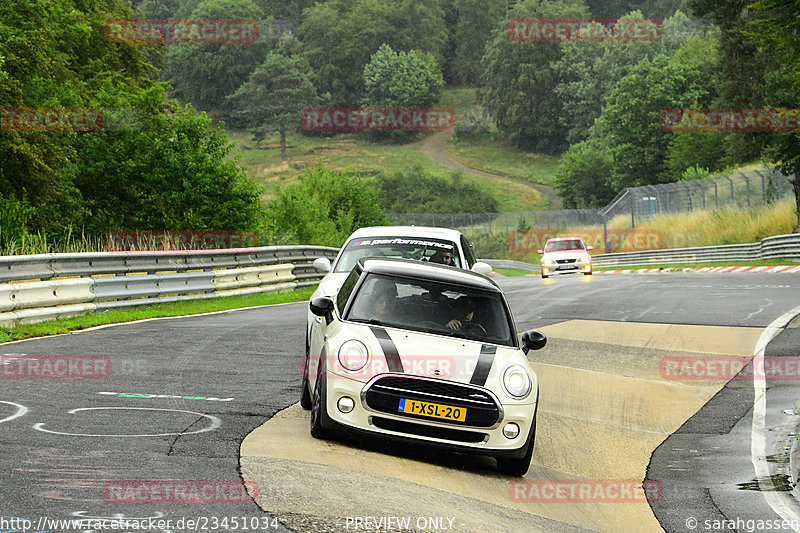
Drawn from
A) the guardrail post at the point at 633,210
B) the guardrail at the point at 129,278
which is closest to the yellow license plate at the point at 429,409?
the guardrail at the point at 129,278

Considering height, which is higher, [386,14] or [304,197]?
[386,14]

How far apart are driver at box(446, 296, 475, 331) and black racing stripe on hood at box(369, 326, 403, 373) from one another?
0.69 meters

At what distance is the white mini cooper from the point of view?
7.50 metres

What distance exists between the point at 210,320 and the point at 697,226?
3685 centimetres

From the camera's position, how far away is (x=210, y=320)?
17453 millimetres

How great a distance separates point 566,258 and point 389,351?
95.5ft

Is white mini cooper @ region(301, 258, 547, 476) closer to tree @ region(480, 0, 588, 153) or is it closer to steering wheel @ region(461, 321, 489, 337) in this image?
steering wheel @ region(461, 321, 489, 337)

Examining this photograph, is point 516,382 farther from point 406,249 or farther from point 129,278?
point 129,278

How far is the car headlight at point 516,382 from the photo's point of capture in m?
7.69

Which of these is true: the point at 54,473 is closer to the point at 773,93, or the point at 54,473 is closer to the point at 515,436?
the point at 515,436

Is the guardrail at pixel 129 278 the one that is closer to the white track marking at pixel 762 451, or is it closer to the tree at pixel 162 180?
the tree at pixel 162 180

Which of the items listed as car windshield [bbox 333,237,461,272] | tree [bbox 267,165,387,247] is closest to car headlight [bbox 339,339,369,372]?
car windshield [bbox 333,237,461,272]

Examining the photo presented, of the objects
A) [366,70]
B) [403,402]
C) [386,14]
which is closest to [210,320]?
[403,402]

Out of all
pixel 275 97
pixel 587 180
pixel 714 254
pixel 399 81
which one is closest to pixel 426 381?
pixel 714 254
